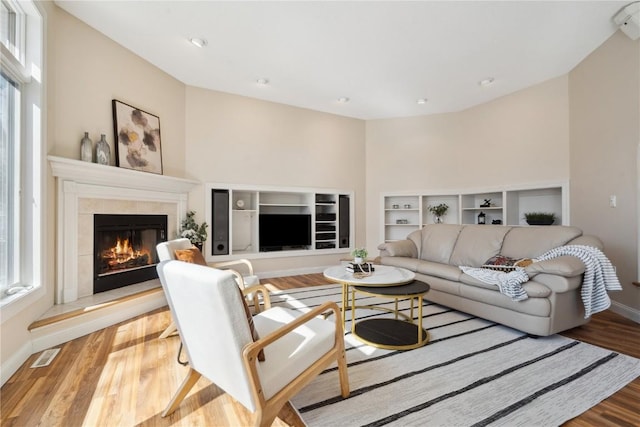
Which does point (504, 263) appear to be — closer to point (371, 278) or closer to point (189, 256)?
point (371, 278)

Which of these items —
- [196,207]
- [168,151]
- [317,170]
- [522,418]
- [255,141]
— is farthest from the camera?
[317,170]

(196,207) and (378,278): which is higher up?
(196,207)

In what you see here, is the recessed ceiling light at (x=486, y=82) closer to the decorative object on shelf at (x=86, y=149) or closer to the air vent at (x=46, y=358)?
the decorative object on shelf at (x=86, y=149)

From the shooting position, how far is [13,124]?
2.18m

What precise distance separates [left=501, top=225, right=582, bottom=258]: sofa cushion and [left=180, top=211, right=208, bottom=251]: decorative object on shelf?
3856 mm

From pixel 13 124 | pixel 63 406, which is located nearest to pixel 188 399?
pixel 63 406

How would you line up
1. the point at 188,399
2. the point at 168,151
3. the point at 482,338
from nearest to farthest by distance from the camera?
the point at 188,399 < the point at 482,338 < the point at 168,151

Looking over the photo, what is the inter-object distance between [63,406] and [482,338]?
2968 mm

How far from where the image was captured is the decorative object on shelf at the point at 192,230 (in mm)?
3811

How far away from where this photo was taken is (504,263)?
2949 millimetres

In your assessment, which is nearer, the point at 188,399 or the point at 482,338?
the point at 188,399

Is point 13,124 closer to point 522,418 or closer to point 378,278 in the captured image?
point 378,278

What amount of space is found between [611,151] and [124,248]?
18.8 feet

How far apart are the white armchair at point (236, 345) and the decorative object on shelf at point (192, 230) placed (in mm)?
2546
